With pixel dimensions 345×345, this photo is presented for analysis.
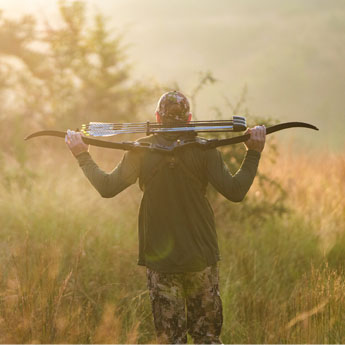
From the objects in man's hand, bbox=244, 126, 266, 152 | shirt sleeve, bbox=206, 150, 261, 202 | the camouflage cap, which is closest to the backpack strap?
shirt sleeve, bbox=206, 150, 261, 202

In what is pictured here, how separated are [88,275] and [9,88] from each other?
13.9 metres

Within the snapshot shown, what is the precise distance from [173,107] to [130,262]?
2.52 metres

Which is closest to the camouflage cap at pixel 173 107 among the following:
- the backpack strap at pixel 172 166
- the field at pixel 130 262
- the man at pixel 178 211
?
the man at pixel 178 211

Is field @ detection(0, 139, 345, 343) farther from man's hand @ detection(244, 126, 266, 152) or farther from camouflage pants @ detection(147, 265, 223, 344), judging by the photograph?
man's hand @ detection(244, 126, 266, 152)

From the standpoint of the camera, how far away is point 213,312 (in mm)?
3707

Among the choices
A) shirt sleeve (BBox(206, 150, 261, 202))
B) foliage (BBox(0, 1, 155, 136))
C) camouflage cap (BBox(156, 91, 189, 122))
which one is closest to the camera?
shirt sleeve (BBox(206, 150, 261, 202))

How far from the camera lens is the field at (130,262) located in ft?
14.7

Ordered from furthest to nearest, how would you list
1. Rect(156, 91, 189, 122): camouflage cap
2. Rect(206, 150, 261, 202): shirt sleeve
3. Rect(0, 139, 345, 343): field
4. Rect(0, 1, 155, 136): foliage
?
Rect(0, 1, 155, 136): foliage, Rect(0, 139, 345, 343): field, Rect(156, 91, 189, 122): camouflage cap, Rect(206, 150, 261, 202): shirt sleeve

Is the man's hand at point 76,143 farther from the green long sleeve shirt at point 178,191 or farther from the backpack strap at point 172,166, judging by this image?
the backpack strap at point 172,166

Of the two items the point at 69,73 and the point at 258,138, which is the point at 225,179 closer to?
the point at 258,138

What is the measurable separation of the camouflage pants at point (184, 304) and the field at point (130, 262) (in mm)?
257

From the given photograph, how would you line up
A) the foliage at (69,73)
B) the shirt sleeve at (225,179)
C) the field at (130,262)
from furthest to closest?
the foliage at (69,73)
the field at (130,262)
the shirt sleeve at (225,179)

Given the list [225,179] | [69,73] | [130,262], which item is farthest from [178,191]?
[69,73]

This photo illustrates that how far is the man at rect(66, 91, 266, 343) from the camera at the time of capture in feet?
11.8
